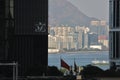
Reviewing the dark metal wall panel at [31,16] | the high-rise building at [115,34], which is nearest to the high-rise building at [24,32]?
the dark metal wall panel at [31,16]

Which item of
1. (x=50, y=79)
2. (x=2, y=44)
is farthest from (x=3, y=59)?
(x=50, y=79)

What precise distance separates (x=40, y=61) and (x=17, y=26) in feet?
24.8

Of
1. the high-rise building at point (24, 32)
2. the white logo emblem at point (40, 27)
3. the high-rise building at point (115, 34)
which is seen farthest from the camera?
the high-rise building at point (115, 34)

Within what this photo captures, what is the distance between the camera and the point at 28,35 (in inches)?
3568

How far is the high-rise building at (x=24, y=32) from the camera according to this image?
285 feet

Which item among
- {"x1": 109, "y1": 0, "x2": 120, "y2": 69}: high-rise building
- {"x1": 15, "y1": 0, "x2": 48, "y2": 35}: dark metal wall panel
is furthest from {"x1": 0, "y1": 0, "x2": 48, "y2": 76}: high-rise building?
{"x1": 109, "y1": 0, "x2": 120, "y2": 69}: high-rise building

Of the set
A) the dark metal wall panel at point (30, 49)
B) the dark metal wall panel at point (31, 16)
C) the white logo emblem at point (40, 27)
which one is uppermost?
the dark metal wall panel at point (31, 16)

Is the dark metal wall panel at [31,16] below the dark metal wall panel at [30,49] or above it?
above

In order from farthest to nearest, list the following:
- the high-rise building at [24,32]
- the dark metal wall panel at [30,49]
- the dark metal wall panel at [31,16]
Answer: the dark metal wall panel at [31,16] < the dark metal wall panel at [30,49] < the high-rise building at [24,32]

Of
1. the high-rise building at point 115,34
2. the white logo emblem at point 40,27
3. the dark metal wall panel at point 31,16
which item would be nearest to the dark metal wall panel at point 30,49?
the white logo emblem at point 40,27

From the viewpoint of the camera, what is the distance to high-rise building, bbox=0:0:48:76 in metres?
86.8

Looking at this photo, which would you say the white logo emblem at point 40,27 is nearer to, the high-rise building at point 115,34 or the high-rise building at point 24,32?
the high-rise building at point 24,32

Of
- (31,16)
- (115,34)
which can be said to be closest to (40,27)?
(31,16)

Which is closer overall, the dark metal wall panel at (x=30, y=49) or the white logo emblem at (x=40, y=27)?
the dark metal wall panel at (x=30, y=49)
